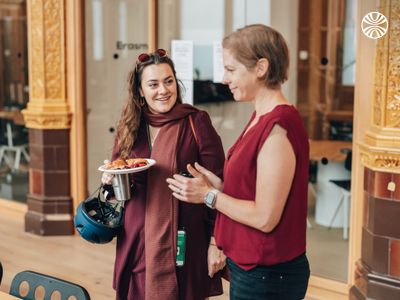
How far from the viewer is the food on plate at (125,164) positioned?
246 centimetres

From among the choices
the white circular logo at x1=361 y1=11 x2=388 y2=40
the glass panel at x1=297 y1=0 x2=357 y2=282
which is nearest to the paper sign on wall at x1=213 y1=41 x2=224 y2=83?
the glass panel at x1=297 y1=0 x2=357 y2=282

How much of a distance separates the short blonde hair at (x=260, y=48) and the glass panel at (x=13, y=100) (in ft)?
14.4

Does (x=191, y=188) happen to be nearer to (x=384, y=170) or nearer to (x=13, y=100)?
(x=384, y=170)

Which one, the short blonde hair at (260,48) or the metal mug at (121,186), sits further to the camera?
the metal mug at (121,186)

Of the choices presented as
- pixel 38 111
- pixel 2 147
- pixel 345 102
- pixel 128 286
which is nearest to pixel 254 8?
pixel 345 102

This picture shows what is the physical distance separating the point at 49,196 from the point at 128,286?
3153mm

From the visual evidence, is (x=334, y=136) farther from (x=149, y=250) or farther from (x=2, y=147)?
(x=2, y=147)

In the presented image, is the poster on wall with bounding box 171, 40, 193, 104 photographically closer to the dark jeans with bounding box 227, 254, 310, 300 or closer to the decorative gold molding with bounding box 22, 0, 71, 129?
the decorative gold molding with bounding box 22, 0, 71, 129

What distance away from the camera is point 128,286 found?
272 centimetres

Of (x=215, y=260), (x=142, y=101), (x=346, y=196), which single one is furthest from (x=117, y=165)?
(x=346, y=196)

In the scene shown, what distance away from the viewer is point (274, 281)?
2.03m

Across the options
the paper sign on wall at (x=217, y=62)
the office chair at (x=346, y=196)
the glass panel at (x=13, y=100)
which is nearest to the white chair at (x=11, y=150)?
the glass panel at (x=13, y=100)

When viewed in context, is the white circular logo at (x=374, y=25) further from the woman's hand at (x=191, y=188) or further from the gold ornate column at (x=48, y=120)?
the gold ornate column at (x=48, y=120)

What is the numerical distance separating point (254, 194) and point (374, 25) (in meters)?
2.10
